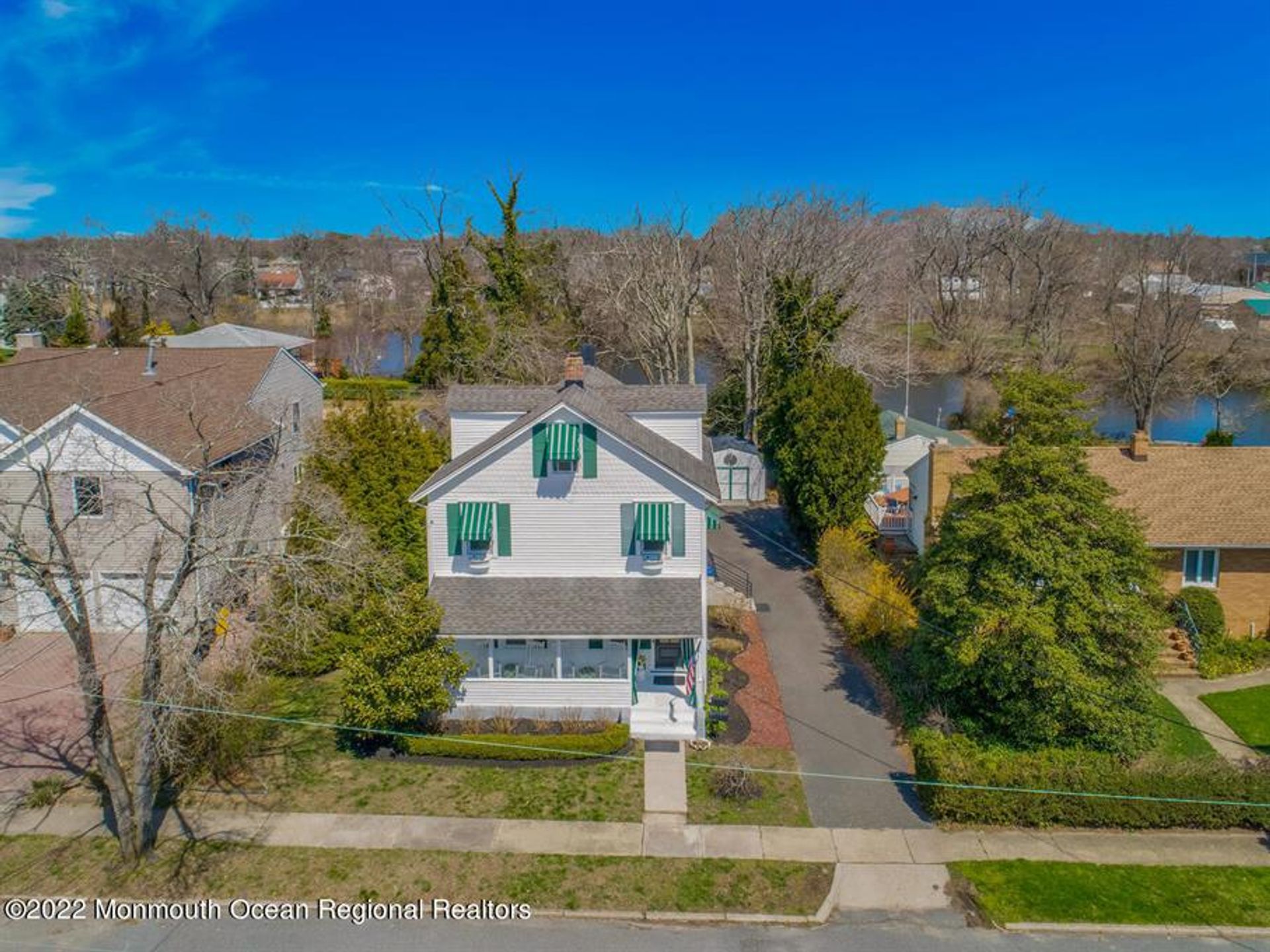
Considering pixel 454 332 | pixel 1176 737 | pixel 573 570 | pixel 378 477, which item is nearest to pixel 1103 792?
pixel 1176 737

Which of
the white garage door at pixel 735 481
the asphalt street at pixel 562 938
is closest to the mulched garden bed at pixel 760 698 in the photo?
the asphalt street at pixel 562 938

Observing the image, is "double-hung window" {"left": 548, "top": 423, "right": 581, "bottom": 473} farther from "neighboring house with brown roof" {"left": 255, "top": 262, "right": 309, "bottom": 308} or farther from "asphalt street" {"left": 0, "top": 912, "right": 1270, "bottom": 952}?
"neighboring house with brown roof" {"left": 255, "top": 262, "right": 309, "bottom": 308}

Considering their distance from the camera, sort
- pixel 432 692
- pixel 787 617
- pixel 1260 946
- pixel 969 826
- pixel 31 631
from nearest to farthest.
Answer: pixel 1260 946
pixel 969 826
pixel 432 692
pixel 31 631
pixel 787 617

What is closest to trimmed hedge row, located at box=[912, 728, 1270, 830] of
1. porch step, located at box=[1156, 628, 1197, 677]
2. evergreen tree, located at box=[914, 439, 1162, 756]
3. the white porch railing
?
evergreen tree, located at box=[914, 439, 1162, 756]

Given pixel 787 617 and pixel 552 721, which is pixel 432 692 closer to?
pixel 552 721

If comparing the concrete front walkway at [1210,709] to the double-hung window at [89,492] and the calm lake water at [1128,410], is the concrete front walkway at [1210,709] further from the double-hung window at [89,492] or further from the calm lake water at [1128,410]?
the calm lake water at [1128,410]

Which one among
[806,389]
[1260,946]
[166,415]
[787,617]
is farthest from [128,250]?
[1260,946]
